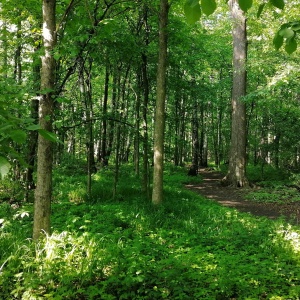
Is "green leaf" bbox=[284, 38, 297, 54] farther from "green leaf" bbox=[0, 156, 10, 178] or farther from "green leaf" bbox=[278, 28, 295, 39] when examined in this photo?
"green leaf" bbox=[0, 156, 10, 178]

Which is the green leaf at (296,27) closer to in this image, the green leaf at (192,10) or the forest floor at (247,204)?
the green leaf at (192,10)

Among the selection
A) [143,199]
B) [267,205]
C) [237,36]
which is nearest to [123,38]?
[143,199]

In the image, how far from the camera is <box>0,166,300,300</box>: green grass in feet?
12.1

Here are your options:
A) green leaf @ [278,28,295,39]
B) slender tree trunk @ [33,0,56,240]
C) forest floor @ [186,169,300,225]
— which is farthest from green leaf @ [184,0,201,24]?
forest floor @ [186,169,300,225]

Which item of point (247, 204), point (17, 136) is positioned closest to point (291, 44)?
point (17, 136)

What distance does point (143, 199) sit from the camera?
8312mm

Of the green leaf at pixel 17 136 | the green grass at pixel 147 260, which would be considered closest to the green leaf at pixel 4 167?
the green leaf at pixel 17 136

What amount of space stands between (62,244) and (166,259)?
5.03 feet

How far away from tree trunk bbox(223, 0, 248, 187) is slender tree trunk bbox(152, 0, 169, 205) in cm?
767

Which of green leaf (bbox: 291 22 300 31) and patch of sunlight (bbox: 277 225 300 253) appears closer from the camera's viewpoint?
green leaf (bbox: 291 22 300 31)

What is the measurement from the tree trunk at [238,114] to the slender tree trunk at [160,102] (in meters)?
7.67

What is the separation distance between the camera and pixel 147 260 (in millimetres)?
4355

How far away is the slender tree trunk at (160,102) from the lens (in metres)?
7.44

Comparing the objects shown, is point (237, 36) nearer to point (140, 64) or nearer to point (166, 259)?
point (140, 64)
